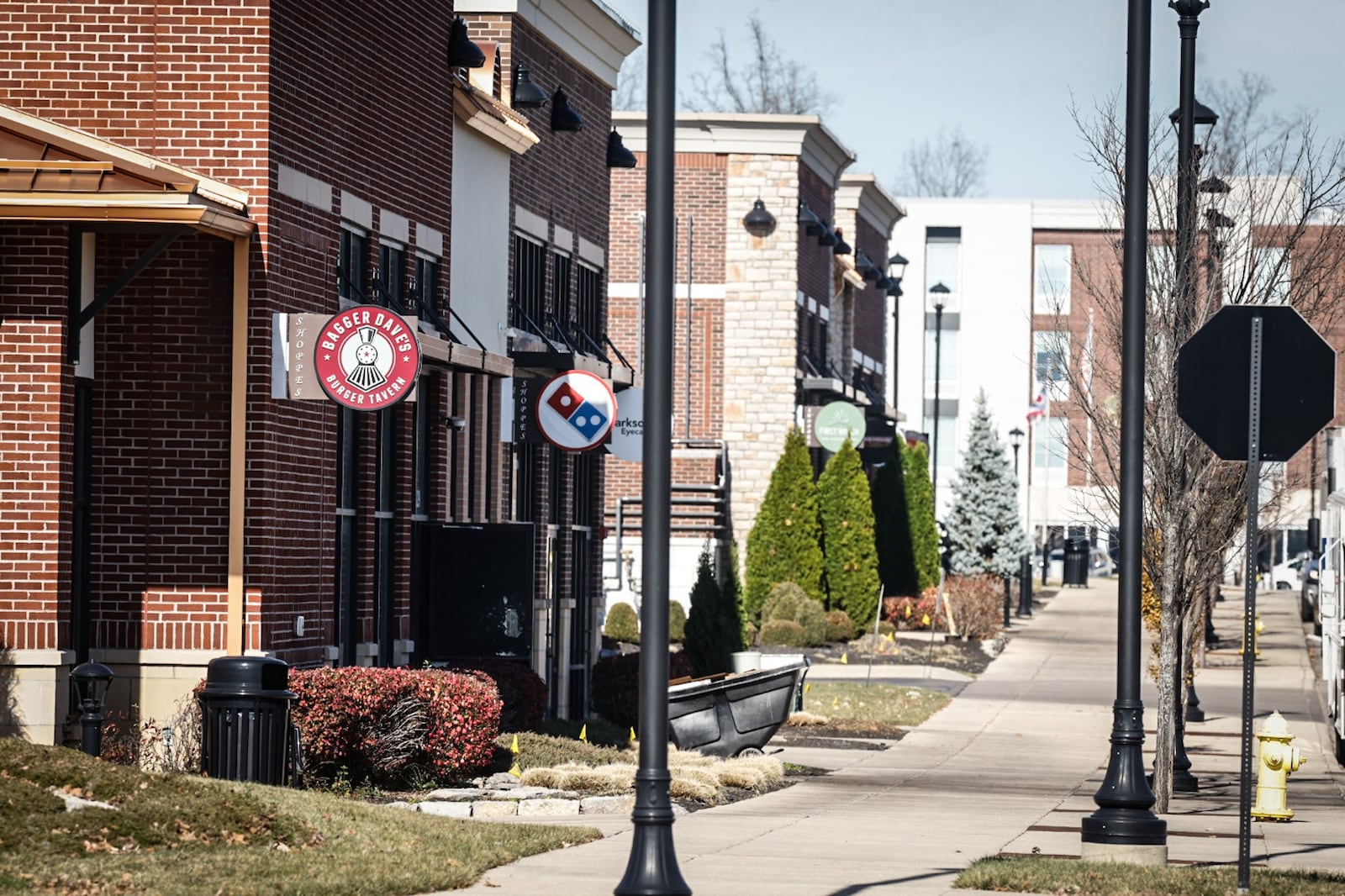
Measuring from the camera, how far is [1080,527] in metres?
21.8

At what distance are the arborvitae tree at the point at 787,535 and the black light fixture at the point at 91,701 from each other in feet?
89.6

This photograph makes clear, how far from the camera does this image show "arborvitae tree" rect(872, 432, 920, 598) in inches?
1986

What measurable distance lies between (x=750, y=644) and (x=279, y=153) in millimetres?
24218

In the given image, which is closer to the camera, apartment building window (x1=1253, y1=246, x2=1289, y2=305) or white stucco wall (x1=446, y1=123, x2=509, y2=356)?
apartment building window (x1=1253, y1=246, x2=1289, y2=305)

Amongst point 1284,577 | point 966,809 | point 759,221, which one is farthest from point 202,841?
point 1284,577

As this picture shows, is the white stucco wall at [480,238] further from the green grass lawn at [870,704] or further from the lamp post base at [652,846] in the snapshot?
the lamp post base at [652,846]

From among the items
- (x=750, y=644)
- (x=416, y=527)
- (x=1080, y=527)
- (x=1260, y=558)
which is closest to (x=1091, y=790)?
(x=1080, y=527)

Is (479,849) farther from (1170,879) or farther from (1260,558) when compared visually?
(1260,558)

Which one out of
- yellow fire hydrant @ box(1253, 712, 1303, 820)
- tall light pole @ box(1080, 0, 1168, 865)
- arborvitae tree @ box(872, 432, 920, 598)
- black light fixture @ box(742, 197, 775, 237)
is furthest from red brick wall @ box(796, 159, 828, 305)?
tall light pole @ box(1080, 0, 1168, 865)

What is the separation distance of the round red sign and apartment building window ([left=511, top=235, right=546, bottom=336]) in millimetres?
8733

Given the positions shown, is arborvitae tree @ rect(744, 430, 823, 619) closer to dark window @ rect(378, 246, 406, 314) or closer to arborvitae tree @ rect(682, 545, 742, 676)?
arborvitae tree @ rect(682, 545, 742, 676)

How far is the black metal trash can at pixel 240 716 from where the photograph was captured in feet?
46.7

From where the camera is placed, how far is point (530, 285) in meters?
25.4

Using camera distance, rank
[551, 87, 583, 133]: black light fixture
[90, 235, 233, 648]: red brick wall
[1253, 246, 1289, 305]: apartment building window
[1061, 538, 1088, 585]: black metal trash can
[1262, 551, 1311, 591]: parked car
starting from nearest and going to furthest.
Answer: [90, 235, 233, 648]: red brick wall → [1253, 246, 1289, 305]: apartment building window → [551, 87, 583, 133]: black light fixture → [1061, 538, 1088, 585]: black metal trash can → [1262, 551, 1311, 591]: parked car
